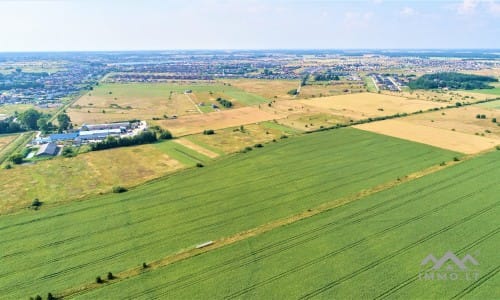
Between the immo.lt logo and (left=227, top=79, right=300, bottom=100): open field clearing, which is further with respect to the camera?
(left=227, top=79, right=300, bottom=100): open field clearing

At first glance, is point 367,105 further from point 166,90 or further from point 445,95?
point 166,90

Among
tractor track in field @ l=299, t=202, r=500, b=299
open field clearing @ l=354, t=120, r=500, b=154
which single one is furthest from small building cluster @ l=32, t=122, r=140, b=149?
tractor track in field @ l=299, t=202, r=500, b=299

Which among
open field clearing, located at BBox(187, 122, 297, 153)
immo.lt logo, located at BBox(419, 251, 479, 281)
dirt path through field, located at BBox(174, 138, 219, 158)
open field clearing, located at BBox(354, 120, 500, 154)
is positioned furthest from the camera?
open field clearing, located at BBox(187, 122, 297, 153)

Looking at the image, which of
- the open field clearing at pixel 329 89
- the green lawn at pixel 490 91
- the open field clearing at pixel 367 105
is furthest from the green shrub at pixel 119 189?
the green lawn at pixel 490 91

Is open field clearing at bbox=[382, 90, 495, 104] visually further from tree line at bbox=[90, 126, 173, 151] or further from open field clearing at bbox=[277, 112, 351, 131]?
tree line at bbox=[90, 126, 173, 151]

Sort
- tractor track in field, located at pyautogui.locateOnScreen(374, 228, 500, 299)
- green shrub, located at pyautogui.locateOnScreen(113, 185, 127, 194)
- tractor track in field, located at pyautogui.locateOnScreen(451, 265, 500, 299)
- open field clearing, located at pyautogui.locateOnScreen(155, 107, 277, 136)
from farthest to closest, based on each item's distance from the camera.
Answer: open field clearing, located at pyautogui.locateOnScreen(155, 107, 277, 136)
green shrub, located at pyautogui.locateOnScreen(113, 185, 127, 194)
tractor track in field, located at pyautogui.locateOnScreen(451, 265, 500, 299)
tractor track in field, located at pyautogui.locateOnScreen(374, 228, 500, 299)

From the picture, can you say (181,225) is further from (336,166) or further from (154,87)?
(154,87)

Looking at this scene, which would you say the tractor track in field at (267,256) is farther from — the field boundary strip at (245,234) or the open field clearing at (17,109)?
the open field clearing at (17,109)
